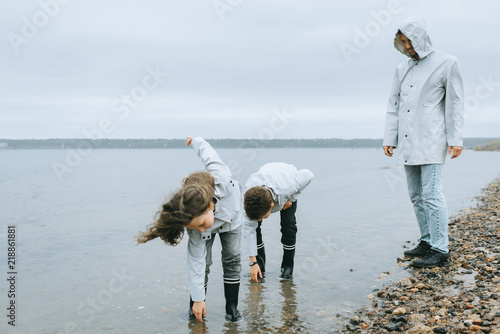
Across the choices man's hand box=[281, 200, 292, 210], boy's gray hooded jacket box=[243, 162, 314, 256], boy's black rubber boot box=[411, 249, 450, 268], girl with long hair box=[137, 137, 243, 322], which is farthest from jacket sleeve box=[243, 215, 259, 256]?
boy's black rubber boot box=[411, 249, 450, 268]

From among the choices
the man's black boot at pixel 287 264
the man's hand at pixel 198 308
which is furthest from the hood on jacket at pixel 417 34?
the man's hand at pixel 198 308

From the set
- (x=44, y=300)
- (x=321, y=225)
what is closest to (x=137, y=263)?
(x=44, y=300)

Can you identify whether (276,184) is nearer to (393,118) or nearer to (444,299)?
(393,118)

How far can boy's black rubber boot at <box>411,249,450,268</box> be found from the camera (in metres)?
5.40

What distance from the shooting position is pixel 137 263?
23.6 feet

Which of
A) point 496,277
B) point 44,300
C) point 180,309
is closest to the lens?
point 496,277

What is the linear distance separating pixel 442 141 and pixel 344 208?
8.15 m

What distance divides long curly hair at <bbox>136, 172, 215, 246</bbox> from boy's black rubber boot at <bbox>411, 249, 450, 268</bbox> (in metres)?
2.91

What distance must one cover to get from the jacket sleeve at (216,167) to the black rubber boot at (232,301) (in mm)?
990

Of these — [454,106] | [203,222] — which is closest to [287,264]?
[203,222]

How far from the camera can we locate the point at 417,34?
535 centimetres

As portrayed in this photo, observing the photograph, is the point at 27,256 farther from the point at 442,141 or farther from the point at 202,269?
the point at 442,141

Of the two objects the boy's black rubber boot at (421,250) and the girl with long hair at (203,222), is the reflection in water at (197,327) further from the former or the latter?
the boy's black rubber boot at (421,250)

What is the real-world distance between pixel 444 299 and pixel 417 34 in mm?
2941
